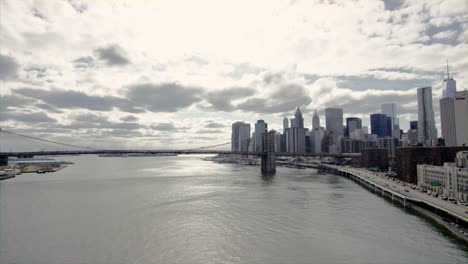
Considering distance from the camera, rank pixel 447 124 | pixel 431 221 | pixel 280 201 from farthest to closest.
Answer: pixel 447 124, pixel 280 201, pixel 431 221

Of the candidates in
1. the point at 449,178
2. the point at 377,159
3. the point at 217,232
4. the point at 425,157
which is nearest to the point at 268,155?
the point at 377,159

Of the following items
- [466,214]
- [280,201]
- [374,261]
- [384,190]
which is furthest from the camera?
[384,190]

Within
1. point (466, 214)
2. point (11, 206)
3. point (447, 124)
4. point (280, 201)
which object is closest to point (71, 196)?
point (11, 206)

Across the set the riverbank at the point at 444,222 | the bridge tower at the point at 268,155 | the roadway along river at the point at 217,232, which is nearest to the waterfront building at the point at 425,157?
the riverbank at the point at 444,222

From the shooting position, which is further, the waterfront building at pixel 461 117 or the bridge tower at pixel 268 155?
the waterfront building at pixel 461 117

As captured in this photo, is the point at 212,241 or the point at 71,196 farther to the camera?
the point at 71,196

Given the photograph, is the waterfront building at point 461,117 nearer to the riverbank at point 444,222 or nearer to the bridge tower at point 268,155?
the bridge tower at point 268,155

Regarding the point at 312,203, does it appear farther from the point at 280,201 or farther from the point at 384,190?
the point at 384,190

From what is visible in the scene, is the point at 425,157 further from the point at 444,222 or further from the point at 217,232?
the point at 217,232
